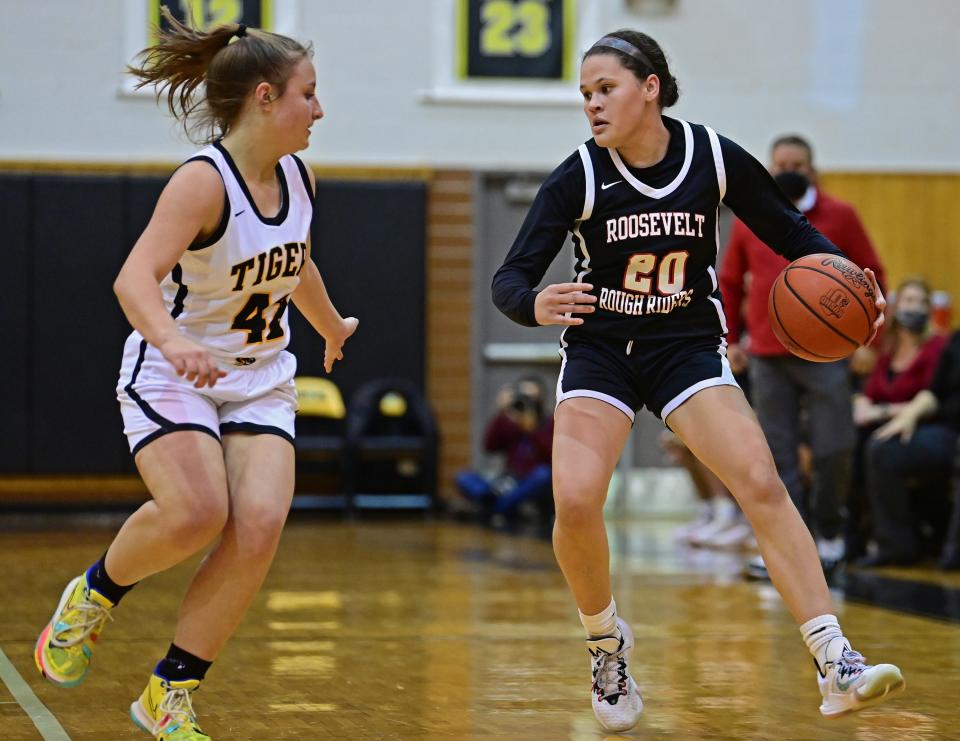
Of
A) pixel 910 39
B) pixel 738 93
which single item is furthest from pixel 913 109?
pixel 738 93

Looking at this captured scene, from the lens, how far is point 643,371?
363 cm

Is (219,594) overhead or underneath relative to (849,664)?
overhead

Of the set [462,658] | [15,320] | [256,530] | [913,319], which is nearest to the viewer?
[256,530]

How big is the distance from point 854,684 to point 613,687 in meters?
0.60

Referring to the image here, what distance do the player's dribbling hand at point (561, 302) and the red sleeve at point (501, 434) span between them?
7.16 m

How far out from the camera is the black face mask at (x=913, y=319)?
777 centimetres

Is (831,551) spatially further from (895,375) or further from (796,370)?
(895,375)

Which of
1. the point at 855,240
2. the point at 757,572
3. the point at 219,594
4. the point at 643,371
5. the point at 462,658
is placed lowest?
the point at 757,572

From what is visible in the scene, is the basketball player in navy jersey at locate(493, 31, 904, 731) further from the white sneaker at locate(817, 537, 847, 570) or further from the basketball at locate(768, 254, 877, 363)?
the white sneaker at locate(817, 537, 847, 570)

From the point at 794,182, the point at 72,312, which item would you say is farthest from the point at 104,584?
the point at 72,312

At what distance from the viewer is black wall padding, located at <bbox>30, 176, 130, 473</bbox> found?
35.5 feet

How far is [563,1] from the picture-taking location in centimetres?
1142

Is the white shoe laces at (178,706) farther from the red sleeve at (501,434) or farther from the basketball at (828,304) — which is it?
the red sleeve at (501,434)

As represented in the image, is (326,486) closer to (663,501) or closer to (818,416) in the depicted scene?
(663,501)
